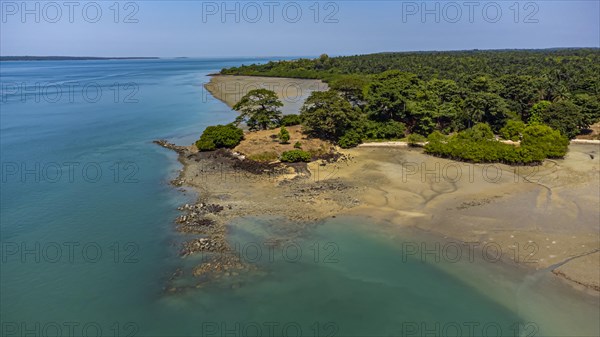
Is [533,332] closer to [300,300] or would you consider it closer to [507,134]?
[300,300]

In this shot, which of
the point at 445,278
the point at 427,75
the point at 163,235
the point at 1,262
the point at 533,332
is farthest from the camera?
the point at 427,75

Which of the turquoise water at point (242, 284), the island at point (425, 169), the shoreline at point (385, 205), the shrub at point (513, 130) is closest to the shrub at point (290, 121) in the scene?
the island at point (425, 169)

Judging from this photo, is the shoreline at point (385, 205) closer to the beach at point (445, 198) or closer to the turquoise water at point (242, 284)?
the beach at point (445, 198)

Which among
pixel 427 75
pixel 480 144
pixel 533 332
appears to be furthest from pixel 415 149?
pixel 427 75

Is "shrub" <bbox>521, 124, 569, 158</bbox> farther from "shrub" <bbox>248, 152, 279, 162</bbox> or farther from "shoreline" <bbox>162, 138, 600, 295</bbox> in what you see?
"shrub" <bbox>248, 152, 279, 162</bbox>

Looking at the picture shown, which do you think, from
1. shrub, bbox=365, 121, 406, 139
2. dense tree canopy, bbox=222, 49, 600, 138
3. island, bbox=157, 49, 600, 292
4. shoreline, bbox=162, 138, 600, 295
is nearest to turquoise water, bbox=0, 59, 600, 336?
shoreline, bbox=162, 138, 600, 295
